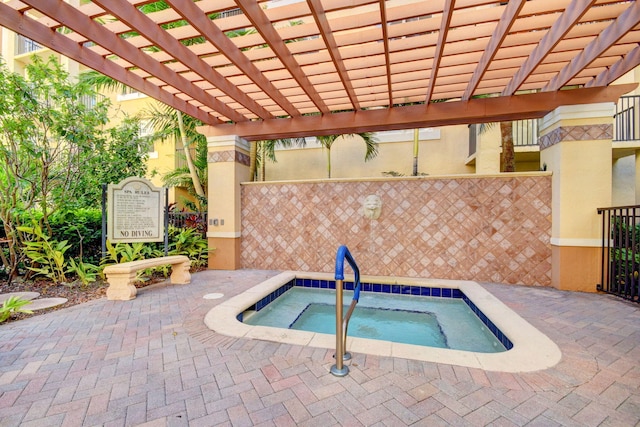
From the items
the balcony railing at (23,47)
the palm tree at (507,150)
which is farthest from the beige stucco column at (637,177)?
the balcony railing at (23,47)

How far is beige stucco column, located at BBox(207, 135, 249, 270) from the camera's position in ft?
19.4

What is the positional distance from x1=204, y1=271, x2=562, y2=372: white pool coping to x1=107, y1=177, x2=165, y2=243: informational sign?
207 cm

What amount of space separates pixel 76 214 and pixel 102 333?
3.66 meters

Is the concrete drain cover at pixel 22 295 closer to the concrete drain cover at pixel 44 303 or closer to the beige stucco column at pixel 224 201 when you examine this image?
the concrete drain cover at pixel 44 303

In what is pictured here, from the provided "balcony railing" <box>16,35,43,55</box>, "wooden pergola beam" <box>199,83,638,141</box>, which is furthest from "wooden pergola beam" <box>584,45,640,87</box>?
"balcony railing" <box>16,35,43,55</box>

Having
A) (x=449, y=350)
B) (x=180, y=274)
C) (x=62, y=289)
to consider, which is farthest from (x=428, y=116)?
(x=62, y=289)

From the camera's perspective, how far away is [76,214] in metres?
5.30

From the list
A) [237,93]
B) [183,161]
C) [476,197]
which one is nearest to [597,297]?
[476,197]

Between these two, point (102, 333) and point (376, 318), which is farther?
point (376, 318)

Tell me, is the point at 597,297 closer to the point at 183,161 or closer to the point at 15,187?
the point at 15,187

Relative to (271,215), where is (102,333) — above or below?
below

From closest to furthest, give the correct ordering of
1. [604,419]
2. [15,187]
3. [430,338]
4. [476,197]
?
[604,419], [430,338], [15,187], [476,197]

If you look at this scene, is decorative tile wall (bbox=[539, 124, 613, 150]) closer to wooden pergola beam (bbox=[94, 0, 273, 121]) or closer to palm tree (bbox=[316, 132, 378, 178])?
palm tree (bbox=[316, 132, 378, 178])

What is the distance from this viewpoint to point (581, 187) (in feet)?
14.2
